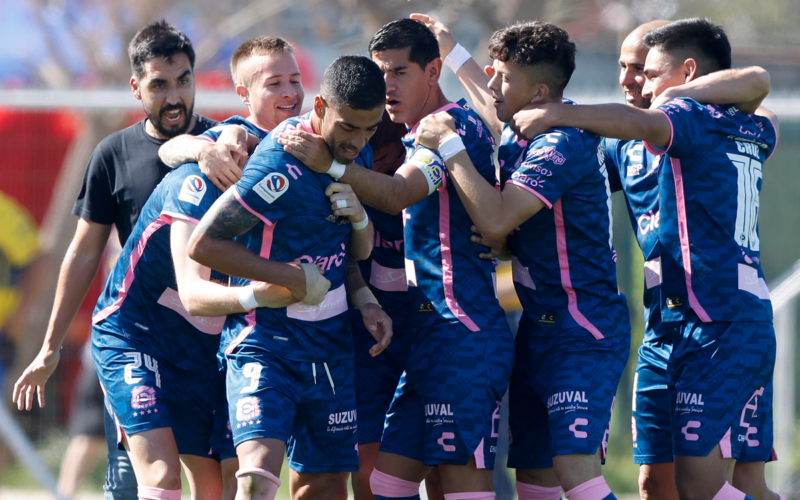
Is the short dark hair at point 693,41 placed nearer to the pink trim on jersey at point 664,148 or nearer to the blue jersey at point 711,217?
the blue jersey at point 711,217

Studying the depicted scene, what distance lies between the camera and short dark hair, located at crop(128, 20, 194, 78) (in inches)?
194

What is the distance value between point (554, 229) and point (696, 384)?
3.05ft

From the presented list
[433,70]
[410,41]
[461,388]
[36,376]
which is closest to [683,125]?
[433,70]

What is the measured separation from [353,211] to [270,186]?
37 centimetres

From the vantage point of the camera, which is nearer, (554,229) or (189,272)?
(189,272)

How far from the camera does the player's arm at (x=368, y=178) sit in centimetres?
378

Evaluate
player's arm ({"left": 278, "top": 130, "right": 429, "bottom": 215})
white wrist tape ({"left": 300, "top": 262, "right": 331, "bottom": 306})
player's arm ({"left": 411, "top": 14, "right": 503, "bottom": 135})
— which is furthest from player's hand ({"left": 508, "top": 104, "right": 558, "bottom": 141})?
white wrist tape ({"left": 300, "top": 262, "right": 331, "bottom": 306})

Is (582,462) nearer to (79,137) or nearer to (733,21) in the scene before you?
(79,137)

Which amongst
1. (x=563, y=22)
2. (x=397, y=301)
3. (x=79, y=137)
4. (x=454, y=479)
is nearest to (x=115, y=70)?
(x=79, y=137)

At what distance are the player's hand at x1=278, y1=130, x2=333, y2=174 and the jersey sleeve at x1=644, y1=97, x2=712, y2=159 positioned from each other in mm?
1465

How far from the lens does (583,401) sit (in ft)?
12.9

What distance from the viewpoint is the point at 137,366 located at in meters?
4.25

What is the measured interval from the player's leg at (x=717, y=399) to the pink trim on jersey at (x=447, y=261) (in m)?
1.01

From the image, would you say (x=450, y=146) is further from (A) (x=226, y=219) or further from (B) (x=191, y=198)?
(B) (x=191, y=198)
